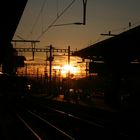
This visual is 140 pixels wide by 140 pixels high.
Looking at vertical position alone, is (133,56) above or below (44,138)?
above

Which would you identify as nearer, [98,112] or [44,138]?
[44,138]

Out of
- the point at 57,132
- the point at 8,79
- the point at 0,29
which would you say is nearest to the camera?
the point at 57,132

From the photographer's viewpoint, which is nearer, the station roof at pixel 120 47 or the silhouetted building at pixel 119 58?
the station roof at pixel 120 47

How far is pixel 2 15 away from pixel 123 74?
29091mm

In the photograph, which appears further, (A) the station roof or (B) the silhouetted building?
(B) the silhouetted building

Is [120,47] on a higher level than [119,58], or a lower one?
higher

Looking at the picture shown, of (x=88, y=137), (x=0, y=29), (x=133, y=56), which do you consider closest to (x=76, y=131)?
(x=88, y=137)

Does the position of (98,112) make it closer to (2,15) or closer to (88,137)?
(88,137)

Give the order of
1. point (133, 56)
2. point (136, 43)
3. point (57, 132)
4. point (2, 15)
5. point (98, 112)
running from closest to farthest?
1. point (2, 15)
2. point (57, 132)
3. point (98, 112)
4. point (136, 43)
5. point (133, 56)

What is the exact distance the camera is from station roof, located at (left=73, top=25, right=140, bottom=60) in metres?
34.1

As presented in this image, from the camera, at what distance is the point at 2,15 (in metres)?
16.9

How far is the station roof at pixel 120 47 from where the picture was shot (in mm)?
34125

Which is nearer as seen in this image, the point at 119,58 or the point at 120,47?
the point at 120,47

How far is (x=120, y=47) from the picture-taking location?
3906cm
